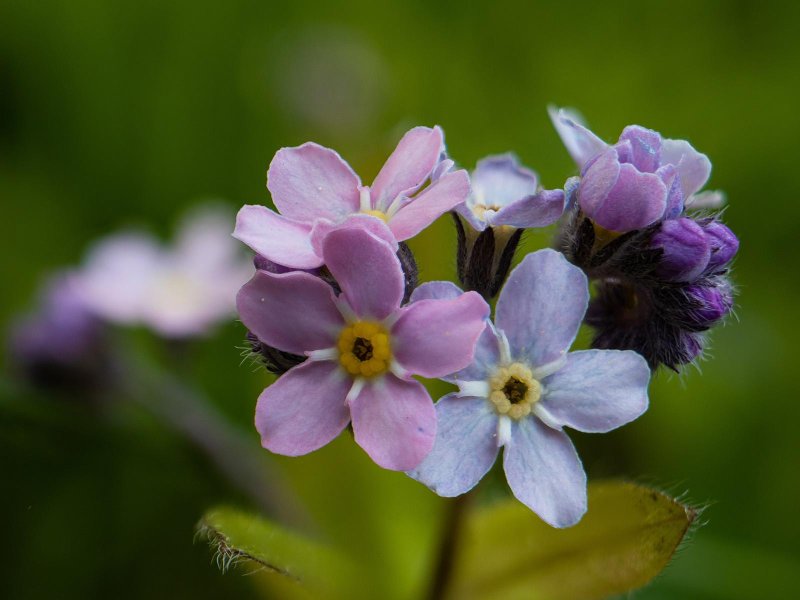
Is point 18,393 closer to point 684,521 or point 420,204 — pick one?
point 420,204

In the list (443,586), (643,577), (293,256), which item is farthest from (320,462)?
(293,256)

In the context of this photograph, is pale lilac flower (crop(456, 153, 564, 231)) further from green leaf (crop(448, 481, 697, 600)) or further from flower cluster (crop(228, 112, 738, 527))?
green leaf (crop(448, 481, 697, 600))

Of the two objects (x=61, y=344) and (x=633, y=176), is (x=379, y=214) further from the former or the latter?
(x=61, y=344)

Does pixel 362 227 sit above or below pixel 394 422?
above

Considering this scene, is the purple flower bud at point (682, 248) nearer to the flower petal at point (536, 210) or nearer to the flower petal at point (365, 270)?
the flower petal at point (536, 210)

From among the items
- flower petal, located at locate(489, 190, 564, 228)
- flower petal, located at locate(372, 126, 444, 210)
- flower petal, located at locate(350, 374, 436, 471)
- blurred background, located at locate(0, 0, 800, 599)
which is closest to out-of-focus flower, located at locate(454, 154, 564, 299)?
flower petal, located at locate(489, 190, 564, 228)

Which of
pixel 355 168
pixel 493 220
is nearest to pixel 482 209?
A: pixel 493 220
